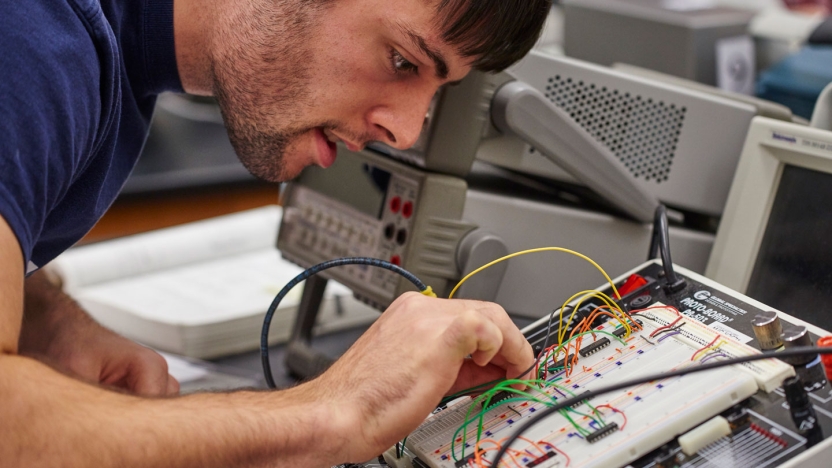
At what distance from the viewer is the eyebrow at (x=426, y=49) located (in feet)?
3.18

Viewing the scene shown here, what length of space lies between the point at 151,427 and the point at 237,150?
587 mm

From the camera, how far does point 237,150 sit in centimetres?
123

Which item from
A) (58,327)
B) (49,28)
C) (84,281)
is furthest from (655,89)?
(84,281)

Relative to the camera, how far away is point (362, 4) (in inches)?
38.5

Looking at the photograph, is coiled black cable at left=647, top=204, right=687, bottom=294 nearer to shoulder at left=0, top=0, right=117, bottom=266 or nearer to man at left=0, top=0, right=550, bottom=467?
man at left=0, top=0, right=550, bottom=467

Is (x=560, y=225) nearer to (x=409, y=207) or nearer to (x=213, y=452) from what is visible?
(x=409, y=207)

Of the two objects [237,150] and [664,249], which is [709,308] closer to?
[664,249]

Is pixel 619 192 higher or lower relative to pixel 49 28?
lower

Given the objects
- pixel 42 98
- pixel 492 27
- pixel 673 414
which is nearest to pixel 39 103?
pixel 42 98

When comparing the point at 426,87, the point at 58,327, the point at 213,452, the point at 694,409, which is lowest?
the point at 58,327

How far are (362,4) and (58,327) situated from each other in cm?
67

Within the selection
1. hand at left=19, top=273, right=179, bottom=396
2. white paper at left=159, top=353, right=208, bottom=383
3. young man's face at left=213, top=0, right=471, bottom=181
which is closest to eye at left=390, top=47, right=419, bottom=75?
young man's face at left=213, top=0, right=471, bottom=181

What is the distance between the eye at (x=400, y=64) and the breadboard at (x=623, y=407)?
0.42 meters

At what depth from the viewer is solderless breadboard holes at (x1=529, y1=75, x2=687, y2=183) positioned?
127cm
